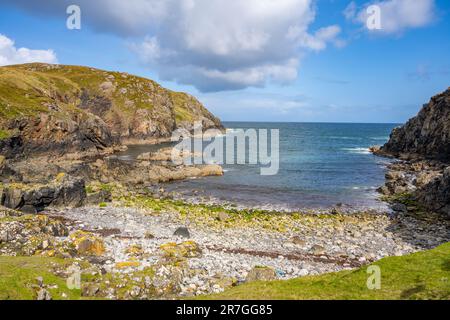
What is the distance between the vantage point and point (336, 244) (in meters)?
31.0

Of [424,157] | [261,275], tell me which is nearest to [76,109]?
[261,275]

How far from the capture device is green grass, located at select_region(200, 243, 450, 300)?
12.9 meters

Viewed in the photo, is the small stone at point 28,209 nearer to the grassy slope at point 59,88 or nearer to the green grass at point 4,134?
the green grass at point 4,134

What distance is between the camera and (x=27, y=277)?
16.3 metres

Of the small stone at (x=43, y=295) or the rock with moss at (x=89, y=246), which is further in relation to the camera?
the rock with moss at (x=89, y=246)

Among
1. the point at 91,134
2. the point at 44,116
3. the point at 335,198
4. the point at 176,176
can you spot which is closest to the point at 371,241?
the point at 335,198

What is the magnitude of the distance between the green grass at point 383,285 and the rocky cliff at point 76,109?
68832mm

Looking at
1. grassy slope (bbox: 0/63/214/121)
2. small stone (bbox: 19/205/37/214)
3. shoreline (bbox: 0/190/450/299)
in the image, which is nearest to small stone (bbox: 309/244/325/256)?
shoreline (bbox: 0/190/450/299)

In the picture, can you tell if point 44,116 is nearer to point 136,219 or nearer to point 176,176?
point 176,176

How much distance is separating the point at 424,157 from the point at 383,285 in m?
90.4

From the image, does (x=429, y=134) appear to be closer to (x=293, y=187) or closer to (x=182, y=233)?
(x=293, y=187)

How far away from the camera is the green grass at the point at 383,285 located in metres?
12.9

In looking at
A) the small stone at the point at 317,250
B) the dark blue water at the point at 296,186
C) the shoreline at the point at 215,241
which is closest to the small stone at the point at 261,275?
the shoreline at the point at 215,241

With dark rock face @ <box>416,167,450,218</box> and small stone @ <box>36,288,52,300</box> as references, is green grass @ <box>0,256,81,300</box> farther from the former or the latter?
dark rock face @ <box>416,167,450,218</box>
